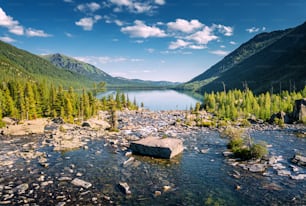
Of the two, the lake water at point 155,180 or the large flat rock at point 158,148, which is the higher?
the large flat rock at point 158,148

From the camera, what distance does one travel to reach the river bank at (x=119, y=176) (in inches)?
899

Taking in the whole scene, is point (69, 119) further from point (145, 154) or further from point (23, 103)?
point (145, 154)

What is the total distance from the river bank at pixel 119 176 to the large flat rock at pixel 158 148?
130 cm

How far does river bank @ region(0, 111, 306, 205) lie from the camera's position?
2283cm

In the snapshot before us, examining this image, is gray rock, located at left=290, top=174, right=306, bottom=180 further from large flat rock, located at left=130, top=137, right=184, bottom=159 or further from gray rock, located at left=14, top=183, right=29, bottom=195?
gray rock, located at left=14, top=183, right=29, bottom=195

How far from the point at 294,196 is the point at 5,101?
84.7 m

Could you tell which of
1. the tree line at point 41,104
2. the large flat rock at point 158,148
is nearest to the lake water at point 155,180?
the large flat rock at point 158,148

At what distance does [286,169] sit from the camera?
3062 cm

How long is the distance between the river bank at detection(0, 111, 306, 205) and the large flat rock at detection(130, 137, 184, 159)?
1296 millimetres

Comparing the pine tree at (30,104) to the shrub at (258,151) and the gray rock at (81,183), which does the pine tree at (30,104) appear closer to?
the gray rock at (81,183)

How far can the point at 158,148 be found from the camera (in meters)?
36.9

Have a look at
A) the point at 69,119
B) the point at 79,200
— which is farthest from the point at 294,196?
the point at 69,119

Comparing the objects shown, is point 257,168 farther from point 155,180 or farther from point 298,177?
point 155,180

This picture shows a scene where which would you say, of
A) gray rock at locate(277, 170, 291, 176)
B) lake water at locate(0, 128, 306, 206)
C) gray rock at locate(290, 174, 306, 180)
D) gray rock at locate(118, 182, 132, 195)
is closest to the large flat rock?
lake water at locate(0, 128, 306, 206)
